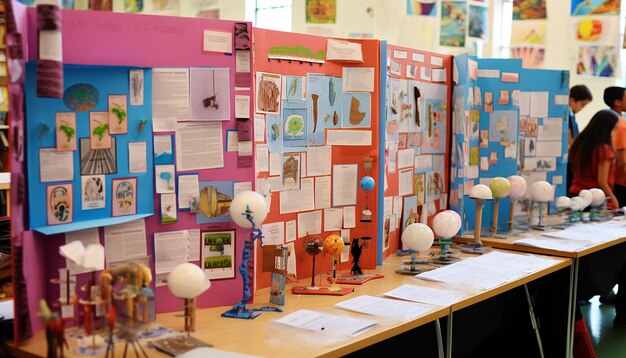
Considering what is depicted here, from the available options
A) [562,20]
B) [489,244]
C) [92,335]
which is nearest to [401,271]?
[489,244]

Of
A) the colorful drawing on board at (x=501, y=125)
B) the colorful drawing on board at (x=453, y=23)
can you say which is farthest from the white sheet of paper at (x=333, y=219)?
the colorful drawing on board at (x=453, y=23)

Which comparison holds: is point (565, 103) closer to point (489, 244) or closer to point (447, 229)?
point (489, 244)

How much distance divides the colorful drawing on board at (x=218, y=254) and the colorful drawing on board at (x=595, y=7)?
5.57 m

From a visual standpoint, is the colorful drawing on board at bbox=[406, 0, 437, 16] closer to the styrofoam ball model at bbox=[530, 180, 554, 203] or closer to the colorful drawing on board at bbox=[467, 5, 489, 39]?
the colorful drawing on board at bbox=[467, 5, 489, 39]

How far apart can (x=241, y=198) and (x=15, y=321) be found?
80 cm

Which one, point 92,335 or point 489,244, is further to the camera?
point 489,244

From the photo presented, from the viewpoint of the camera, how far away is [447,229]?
10.5ft

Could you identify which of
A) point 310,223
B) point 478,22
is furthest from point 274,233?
point 478,22

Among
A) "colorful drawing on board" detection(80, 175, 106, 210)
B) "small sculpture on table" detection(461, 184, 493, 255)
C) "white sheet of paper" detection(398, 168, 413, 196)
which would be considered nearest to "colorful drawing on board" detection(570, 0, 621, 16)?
"small sculpture on table" detection(461, 184, 493, 255)

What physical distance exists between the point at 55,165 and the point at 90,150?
0.12 meters

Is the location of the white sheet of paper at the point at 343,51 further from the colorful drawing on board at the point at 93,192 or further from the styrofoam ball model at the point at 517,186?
the styrofoam ball model at the point at 517,186

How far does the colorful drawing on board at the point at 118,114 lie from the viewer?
218 cm

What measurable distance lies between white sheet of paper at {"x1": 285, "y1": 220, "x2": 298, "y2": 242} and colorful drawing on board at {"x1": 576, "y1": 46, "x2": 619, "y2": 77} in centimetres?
507

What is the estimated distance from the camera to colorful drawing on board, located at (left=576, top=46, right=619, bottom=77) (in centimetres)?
671
